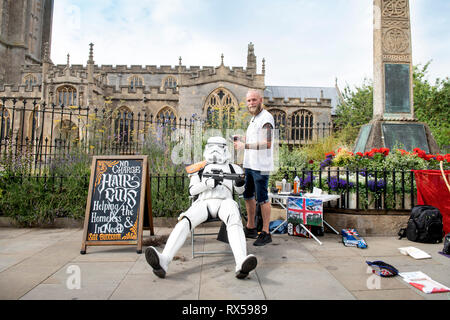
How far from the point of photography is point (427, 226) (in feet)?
13.4

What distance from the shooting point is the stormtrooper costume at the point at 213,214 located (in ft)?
8.78

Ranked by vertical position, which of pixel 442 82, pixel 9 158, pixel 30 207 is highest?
pixel 442 82

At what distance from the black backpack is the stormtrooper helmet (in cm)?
309

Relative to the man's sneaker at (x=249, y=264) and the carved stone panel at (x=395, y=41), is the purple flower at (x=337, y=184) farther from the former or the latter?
the carved stone panel at (x=395, y=41)

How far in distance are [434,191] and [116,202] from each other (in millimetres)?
5079

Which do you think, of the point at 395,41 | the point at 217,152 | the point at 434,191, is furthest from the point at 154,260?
the point at 395,41

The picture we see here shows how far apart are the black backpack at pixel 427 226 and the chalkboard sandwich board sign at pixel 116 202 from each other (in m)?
4.08

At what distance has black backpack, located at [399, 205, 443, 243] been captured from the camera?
4082 mm

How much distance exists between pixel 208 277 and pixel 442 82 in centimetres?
2497

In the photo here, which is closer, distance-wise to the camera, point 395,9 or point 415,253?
point 415,253

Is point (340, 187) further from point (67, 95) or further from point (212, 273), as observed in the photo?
point (67, 95)
